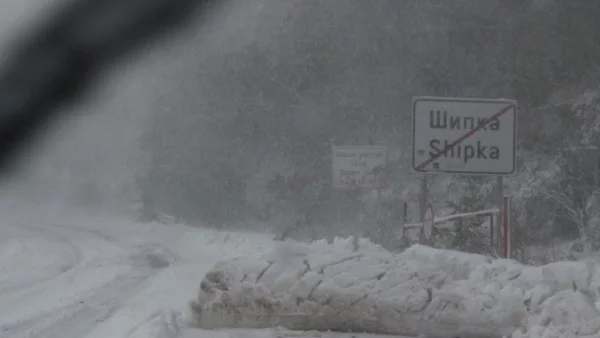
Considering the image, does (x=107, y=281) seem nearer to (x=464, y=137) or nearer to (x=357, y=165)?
(x=464, y=137)

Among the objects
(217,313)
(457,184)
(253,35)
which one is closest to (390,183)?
(457,184)

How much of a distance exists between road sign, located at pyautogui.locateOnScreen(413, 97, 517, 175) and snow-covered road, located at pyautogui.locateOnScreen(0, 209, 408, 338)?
126 inches

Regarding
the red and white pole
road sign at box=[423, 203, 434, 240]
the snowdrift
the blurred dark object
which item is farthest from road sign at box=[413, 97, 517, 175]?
the blurred dark object

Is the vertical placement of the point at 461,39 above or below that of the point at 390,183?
above

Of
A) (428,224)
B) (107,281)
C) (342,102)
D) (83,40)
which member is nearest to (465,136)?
(428,224)

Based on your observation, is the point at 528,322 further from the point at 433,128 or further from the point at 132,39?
the point at 132,39

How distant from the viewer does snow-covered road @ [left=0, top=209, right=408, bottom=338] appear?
9672mm

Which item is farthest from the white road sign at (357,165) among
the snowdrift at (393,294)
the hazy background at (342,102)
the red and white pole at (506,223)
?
the snowdrift at (393,294)

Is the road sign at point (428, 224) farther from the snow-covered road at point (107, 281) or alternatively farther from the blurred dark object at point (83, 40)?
the blurred dark object at point (83, 40)

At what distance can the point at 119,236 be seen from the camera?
3120cm

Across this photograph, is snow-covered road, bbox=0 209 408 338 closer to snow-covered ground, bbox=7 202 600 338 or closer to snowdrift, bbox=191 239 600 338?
snow-covered ground, bbox=7 202 600 338

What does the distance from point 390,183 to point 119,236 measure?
8929 millimetres

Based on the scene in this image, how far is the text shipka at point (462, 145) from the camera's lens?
1144cm

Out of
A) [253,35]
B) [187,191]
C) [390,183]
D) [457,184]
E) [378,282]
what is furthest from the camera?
[187,191]
